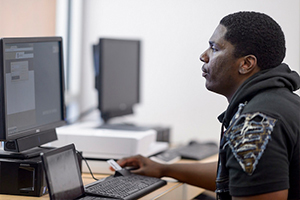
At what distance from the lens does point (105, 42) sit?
7.68 ft

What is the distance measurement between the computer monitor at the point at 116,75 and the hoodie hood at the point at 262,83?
1193mm

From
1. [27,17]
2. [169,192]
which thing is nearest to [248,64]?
[169,192]

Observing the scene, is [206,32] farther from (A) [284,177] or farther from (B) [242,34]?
(A) [284,177]

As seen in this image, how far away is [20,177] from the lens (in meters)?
1.43

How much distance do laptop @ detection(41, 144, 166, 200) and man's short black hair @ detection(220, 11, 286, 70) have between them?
0.60 m

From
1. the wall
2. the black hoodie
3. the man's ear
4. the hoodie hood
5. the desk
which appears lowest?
the desk

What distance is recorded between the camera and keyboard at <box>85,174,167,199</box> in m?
1.42

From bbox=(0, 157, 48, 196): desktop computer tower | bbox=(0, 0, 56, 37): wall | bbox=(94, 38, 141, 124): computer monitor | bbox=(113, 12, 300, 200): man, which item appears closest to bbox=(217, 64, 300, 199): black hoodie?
bbox=(113, 12, 300, 200): man

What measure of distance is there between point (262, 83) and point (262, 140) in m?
0.19

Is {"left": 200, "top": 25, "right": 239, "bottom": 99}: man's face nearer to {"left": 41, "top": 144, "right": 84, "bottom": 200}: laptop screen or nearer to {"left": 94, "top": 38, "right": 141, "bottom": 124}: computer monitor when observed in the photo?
{"left": 41, "top": 144, "right": 84, "bottom": 200}: laptop screen

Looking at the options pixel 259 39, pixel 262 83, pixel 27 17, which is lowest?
pixel 262 83

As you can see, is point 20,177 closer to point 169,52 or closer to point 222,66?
point 222,66

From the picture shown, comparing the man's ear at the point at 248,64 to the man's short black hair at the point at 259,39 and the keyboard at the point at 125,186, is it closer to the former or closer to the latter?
the man's short black hair at the point at 259,39

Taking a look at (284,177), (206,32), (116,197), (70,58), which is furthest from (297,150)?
(70,58)
